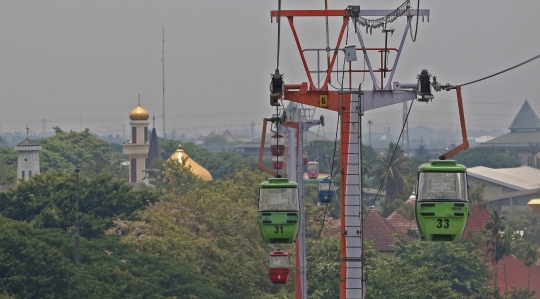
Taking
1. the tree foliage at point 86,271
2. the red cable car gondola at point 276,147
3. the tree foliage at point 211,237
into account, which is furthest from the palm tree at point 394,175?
the red cable car gondola at point 276,147

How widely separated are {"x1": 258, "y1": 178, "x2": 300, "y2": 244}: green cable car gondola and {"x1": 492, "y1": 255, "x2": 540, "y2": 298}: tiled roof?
82752 mm

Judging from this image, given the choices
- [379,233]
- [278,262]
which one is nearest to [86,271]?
[278,262]

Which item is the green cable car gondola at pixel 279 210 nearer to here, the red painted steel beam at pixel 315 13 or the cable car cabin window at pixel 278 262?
the red painted steel beam at pixel 315 13

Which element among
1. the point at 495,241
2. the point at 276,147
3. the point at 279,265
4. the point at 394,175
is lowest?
the point at 495,241

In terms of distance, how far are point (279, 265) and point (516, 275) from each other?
62950mm

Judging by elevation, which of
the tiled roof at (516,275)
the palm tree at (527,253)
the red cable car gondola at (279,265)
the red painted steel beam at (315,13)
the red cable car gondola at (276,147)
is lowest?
the tiled roof at (516,275)

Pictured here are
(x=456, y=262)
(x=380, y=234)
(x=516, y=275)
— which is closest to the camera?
(x=456, y=262)

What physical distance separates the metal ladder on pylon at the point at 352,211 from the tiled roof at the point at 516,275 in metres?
83.2

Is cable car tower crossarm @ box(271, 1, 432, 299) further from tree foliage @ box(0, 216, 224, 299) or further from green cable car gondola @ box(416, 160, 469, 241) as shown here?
tree foliage @ box(0, 216, 224, 299)

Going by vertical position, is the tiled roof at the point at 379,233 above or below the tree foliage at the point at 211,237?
below

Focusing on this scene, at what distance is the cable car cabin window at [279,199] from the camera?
1135 inches

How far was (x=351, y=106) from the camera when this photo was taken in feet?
94.8

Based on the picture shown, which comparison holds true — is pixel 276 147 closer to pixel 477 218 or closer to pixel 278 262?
pixel 278 262

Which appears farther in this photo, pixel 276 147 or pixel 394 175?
pixel 394 175
